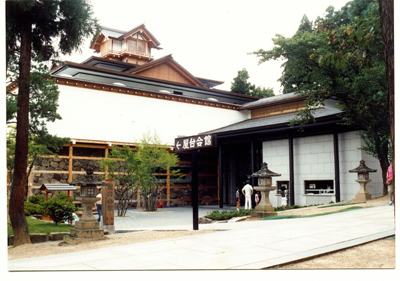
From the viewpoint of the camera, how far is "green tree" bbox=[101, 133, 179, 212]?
17.0 m

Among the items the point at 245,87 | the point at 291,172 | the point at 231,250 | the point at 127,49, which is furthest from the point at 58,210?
the point at 245,87

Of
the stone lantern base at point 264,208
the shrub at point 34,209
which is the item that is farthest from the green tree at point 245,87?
the shrub at point 34,209

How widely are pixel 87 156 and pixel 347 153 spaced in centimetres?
1175

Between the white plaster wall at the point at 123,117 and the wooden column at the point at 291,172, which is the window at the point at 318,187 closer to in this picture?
the wooden column at the point at 291,172

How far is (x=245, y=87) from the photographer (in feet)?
101

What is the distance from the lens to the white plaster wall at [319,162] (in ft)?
50.7

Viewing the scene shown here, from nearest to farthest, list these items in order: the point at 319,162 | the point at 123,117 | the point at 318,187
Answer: the point at 319,162 < the point at 318,187 < the point at 123,117

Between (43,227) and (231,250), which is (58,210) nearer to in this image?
(43,227)

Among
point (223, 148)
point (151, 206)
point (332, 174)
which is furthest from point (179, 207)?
point (332, 174)

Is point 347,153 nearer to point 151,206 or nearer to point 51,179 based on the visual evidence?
point 151,206

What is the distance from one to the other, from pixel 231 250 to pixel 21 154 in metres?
5.92

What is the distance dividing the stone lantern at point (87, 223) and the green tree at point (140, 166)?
6543 mm

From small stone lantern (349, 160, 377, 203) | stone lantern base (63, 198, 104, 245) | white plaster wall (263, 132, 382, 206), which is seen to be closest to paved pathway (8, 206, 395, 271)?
stone lantern base (63, 198, 104, 245)

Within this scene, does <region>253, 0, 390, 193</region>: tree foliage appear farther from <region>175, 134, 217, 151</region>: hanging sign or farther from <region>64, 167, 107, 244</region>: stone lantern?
<region>64, 167, 107, 244</region>: stone lantern
